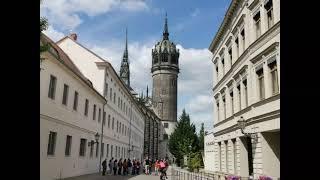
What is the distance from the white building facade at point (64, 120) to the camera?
68.6 ft

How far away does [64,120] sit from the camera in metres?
24.4

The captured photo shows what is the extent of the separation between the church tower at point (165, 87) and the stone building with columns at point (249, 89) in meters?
87.7

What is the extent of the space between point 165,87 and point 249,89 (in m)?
98.8

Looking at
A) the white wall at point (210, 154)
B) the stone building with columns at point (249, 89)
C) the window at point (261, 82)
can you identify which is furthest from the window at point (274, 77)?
the white wall at point (210, 154)

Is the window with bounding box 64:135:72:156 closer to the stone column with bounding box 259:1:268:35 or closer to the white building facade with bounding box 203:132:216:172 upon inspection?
the stone column with bounding box 259:1:268:35

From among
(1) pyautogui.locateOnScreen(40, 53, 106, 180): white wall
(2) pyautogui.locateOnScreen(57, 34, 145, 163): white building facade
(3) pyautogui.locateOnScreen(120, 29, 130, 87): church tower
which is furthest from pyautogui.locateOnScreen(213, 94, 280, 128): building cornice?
(3) pyautogui.locateOnScreen(120, 29, 130, 87): church tower

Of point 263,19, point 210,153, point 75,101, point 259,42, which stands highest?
point 263,19

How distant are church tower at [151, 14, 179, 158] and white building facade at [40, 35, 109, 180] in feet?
286

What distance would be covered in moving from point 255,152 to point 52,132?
11.7m

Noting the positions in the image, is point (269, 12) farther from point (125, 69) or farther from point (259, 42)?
point (125, 69)

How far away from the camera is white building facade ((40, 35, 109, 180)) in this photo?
20916 mm

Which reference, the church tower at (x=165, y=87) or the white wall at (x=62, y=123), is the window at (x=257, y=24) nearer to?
the white wall at (x=62, y=123)

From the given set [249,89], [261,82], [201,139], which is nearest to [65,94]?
[249,89]

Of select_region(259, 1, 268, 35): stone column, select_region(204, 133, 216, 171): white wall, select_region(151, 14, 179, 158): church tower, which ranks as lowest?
select_region(204, 133, 216, 171): white wall
